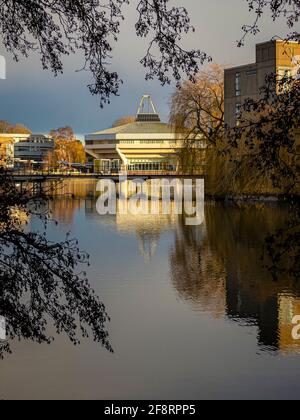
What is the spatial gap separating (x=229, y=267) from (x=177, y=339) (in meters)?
5.86

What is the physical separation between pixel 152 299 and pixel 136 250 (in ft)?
19.6

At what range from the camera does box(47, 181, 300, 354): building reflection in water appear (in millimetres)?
9891

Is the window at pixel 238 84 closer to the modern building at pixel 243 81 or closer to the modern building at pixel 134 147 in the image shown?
the modern building at pixel 243 81

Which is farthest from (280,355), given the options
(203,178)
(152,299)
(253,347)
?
(203,178)

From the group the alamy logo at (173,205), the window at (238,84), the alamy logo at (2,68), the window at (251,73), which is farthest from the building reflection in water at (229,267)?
the window at (251,73)

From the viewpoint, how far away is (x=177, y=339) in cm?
864

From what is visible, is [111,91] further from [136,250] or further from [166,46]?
[136,250]

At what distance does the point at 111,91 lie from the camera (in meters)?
4.95

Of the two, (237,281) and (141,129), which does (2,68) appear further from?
(141,129)

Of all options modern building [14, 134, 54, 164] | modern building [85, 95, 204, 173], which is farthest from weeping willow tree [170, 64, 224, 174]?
modern building [14, 134, 54, 164]

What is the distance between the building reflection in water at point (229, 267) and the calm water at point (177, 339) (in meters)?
0.03

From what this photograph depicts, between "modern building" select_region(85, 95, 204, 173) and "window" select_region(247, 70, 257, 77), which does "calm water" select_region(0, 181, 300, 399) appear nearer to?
"window" select_region(247, 70, 257, 77)

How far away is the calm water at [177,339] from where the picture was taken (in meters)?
7.01
